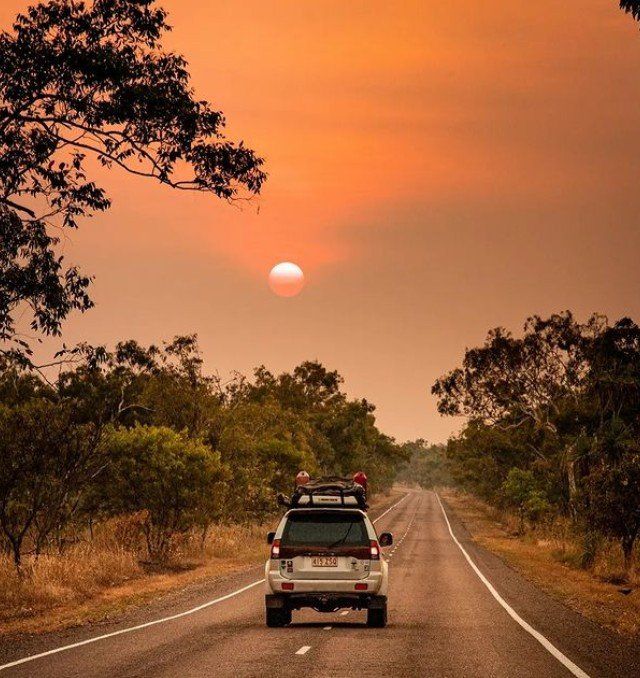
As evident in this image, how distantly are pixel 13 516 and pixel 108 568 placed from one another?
2.95 m

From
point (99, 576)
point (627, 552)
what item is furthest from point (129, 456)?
point (627, 552)

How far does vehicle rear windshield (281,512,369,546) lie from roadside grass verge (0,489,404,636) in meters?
4.31

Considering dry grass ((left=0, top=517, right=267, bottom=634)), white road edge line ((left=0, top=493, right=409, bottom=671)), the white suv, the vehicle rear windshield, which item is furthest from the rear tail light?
dry grass ((left=0, top=517, right=267, bottom=634))

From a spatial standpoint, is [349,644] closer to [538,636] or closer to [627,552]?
[538,636]

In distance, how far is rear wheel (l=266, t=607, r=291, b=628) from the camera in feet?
57.4

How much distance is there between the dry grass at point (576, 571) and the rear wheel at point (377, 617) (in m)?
4.01

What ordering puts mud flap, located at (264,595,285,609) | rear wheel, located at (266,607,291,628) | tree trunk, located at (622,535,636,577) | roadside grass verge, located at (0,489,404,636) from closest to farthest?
mud flap, located at (264,595,285,609) → rear wheel, located at (266,607,291,628) → roadside grass verge, located at (0,489,404,636) → tree trunk, located at (622,535,636,577)

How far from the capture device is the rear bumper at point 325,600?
17266mm

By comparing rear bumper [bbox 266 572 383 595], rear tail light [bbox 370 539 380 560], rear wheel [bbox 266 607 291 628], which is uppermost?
rear tail light [bbox 370 539 380 560]

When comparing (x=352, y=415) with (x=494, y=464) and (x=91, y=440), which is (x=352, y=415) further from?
(x=91, y=440)

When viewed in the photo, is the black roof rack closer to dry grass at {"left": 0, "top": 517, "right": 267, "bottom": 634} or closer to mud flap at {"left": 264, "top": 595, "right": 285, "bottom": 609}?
mud flap at {"left": 264, "top": 595, "right": 285, "bottom": 609}

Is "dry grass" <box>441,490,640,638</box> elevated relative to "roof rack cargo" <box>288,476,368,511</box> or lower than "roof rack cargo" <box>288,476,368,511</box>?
lower

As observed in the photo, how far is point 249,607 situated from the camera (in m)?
22.0

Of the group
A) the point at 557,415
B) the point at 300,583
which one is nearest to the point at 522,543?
the point at 557,415
